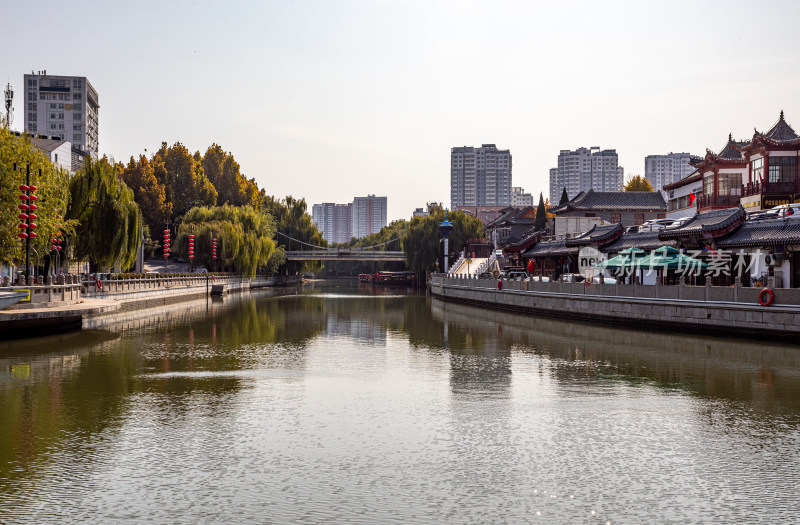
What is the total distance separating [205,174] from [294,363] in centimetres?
8849

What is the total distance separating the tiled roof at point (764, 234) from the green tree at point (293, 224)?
7933 centimetres

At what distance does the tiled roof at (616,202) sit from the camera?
248 feet

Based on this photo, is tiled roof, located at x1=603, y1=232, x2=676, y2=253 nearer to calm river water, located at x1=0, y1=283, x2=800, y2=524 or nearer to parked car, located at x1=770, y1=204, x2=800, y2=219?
parked car, located at x1=770, y1=204, x2=800, y2=219

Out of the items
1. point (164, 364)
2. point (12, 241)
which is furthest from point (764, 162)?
point (12, 241)

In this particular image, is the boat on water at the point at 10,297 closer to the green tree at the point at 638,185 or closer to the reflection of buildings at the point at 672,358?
the reflection of buildings at the point at 672,358

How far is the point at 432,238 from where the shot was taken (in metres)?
94.6

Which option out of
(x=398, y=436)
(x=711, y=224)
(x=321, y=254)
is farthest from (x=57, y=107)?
(x=398, y=436)

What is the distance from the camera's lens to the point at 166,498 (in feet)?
30.4

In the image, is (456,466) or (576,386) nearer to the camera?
(456,466)

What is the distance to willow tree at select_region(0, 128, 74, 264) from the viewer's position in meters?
35.0

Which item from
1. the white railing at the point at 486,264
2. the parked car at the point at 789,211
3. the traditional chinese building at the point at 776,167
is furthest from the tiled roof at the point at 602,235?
the white railing at the point at 486,264

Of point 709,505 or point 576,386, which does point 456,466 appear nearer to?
point 709,505

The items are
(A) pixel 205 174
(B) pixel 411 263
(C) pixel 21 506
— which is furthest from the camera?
(A) pixel 205 174

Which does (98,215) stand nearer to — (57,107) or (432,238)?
(432,238)
